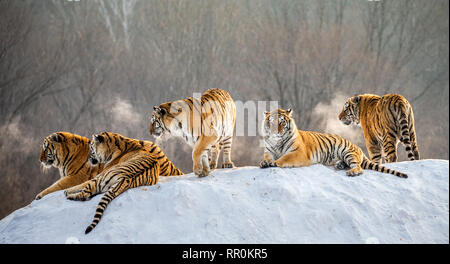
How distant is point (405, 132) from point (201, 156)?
7.69 feet

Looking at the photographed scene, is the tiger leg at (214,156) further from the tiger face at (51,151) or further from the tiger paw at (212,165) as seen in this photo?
the tiger face at (51,151)

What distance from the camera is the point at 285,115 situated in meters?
4.04

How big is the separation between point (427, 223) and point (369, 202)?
444 millimetres

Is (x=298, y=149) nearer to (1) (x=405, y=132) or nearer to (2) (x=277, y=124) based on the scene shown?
(2) (x=277, y=124)

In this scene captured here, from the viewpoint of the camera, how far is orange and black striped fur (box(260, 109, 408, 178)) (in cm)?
387

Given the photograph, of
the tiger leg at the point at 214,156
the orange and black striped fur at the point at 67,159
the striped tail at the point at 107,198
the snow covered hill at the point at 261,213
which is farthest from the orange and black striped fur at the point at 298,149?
the orange and black striped fur at the point at 67,159

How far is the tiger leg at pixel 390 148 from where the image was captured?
4.59m

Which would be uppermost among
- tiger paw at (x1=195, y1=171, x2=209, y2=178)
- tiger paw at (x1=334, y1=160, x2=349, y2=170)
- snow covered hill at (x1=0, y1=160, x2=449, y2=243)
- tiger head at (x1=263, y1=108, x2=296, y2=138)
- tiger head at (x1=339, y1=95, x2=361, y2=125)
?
tiger head at (x1=339, y1=95, x2=361, y2=125)

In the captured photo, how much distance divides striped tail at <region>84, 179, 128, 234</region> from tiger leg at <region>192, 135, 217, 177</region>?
79 cm

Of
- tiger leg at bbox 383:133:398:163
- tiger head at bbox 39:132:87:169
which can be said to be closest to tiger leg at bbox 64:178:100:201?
tiger head at bbox 39:132:87:169

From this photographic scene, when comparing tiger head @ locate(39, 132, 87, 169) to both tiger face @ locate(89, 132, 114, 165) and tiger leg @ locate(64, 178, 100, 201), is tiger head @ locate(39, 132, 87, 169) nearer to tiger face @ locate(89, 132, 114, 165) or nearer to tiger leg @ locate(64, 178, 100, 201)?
tiger face @ locate(89, 132, 114, 165)

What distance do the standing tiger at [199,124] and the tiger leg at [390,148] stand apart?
1.86 m

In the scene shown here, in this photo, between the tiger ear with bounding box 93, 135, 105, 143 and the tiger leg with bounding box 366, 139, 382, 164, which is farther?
the tiger leg with bounding box 366, 139, 382, 164
